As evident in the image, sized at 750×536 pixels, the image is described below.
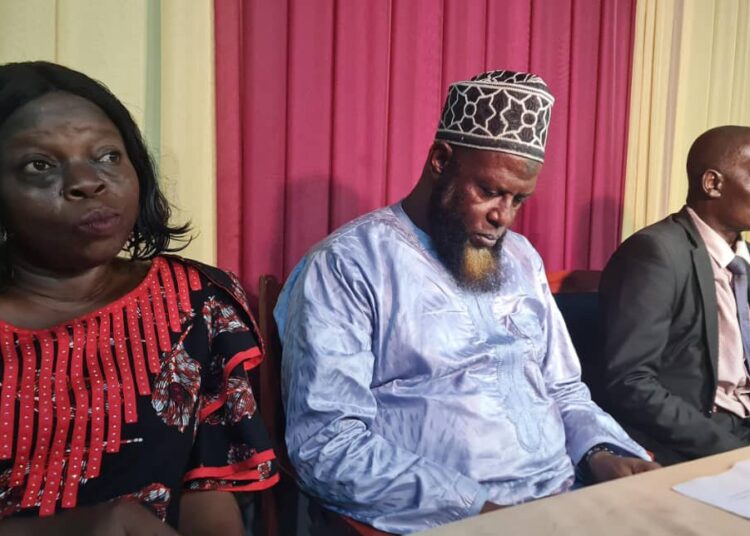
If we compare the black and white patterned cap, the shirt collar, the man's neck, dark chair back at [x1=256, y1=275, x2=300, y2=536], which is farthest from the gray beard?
the shirt collar

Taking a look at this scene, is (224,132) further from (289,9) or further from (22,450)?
(22,450)

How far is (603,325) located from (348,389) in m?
0.89

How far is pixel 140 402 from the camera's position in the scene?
1002mm

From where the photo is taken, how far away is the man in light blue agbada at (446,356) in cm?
119

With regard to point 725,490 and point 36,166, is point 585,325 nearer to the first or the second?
point 725,490

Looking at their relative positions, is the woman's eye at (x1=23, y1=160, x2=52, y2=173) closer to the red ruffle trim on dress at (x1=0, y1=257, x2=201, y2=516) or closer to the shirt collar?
the red ruffle trim on dress at (x1=0, y1=257, x2=201, y2=516)

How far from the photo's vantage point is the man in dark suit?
65.2 inches

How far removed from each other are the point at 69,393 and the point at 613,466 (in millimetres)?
1034

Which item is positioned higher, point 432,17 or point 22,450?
Result: point 432,17

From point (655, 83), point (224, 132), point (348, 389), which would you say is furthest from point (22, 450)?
point (655, 83)

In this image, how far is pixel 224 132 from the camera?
170cm

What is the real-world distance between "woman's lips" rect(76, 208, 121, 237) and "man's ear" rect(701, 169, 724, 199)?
170 centimetres

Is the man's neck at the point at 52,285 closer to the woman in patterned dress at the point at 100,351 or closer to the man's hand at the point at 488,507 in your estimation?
the woman in patterned dress at the point at 100,351

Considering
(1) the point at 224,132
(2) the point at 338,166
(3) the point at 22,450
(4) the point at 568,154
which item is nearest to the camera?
(3) the point at 22,450
